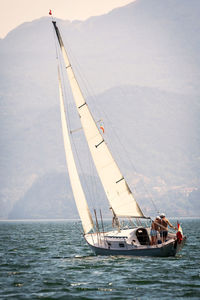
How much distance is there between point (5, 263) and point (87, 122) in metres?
9.13

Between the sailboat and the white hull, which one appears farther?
the sailboat

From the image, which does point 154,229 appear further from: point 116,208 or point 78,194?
point 78,194

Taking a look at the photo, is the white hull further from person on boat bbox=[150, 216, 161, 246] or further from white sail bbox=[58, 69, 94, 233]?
white sail bbox=[58, 69, 94, 233]

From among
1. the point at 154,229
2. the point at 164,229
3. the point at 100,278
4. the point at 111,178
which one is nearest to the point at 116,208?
the point at 111,178

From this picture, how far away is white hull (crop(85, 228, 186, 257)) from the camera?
2591 cm

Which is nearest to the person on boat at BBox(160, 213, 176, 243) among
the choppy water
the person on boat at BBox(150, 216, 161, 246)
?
the person on boat at BBox(150, 216, 161, 246)

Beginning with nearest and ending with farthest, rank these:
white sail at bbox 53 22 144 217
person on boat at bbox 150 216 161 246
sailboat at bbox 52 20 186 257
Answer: sailboat at bbox 52 20 186 257
person on boat at bbox 150 216 161 246
white sail at bbox 53 22 144 217

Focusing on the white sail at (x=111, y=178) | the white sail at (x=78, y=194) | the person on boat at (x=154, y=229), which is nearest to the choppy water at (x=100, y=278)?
the person on boat at (x=154, y=229)

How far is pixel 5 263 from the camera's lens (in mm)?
26703

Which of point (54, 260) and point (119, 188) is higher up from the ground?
point (119, 188)

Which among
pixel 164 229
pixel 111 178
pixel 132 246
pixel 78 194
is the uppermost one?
pixel 111 178

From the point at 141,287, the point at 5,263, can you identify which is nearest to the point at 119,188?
the point at 5,263

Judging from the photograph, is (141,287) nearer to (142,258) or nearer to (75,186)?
(142,258)

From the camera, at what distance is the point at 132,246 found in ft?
86.1
